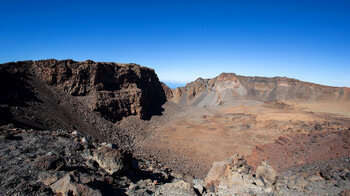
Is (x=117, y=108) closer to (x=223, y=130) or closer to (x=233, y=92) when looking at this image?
(x=223, y=130)

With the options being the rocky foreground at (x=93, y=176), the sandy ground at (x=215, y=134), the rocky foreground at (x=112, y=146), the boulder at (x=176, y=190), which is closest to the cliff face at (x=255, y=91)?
the sandy ground at (x=215, y=134)

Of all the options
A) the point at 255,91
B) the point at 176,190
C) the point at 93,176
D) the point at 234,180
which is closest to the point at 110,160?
the point at 93,176

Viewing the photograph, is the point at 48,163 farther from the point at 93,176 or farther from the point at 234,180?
the point at 234,180

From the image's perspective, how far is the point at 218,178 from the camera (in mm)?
9312

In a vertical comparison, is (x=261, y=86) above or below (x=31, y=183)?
above

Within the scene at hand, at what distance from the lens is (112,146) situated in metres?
12.1

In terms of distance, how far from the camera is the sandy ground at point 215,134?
19.5 metres

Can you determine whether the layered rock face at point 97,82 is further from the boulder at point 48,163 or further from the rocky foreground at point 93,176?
the boulder at point 48,163

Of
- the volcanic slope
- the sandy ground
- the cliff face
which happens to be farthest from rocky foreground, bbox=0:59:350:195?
the cliff face

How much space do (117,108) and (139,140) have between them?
662 centimetres

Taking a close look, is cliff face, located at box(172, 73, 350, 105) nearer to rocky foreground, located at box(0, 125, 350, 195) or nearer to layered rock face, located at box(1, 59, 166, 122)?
layered rock face, located at box(1, 59, 166, 122)

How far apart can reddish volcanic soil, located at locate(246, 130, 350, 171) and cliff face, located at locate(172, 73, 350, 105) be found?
3558 centimetres

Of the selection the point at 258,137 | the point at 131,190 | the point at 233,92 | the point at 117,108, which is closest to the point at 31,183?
the point at 131,190

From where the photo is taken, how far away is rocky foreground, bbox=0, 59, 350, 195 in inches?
274
